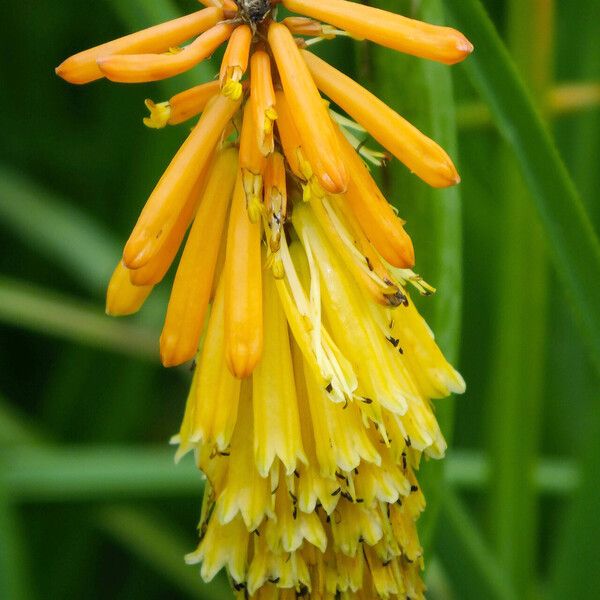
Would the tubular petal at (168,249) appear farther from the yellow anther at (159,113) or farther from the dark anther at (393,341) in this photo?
the dark anther at (393,341)

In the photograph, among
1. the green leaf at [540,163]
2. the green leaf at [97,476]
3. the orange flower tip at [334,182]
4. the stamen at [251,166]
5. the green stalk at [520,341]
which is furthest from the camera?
the green leaf at [97,476]

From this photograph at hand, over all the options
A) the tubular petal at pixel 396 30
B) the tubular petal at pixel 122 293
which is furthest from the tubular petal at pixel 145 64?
A: the tubular petal at pixel 122 293

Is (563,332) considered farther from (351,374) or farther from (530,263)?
(351,374)

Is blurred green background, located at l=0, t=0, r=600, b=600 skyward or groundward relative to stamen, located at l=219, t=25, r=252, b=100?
groundward

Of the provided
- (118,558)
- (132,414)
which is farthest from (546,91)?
(118,558)

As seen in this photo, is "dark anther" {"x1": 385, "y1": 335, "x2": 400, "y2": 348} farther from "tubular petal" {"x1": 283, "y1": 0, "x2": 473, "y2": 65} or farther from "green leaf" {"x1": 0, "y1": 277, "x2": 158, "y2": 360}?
"green leaf" {"x1": 0, "y1": 277, "x2": 158, "y2": 360}

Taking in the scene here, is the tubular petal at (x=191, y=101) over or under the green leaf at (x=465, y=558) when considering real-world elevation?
over

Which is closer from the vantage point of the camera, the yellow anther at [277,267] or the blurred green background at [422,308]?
the yellow anther at [277,267]

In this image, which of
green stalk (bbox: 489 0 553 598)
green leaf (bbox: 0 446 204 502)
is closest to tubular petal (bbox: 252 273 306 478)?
green stalk (bbox: 489 0 553 598)

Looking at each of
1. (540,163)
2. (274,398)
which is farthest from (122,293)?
(540,163)
